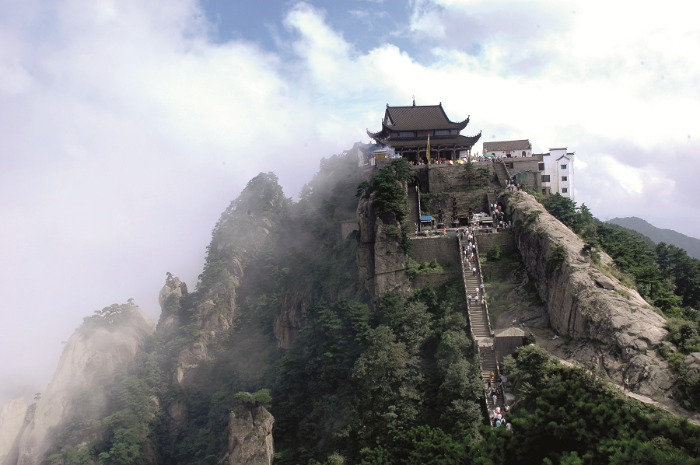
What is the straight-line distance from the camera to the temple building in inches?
2163

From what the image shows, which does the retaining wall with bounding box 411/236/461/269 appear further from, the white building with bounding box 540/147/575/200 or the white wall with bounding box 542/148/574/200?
the white wall with bounding box 542/148/574/200

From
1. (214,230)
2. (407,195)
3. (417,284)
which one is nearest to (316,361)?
(417,284)

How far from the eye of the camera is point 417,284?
124 feet

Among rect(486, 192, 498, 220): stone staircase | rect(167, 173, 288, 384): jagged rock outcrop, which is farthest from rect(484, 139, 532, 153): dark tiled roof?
rect(167, 173, 288, 384): jagged rock outcrop

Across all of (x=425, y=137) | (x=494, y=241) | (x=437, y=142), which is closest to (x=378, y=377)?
(x=494, y=241)

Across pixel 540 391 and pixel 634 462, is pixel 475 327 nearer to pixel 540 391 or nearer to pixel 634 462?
pixel 540 391

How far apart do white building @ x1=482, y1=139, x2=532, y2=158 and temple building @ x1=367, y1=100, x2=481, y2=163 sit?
293cm

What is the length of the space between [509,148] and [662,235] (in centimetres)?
9902

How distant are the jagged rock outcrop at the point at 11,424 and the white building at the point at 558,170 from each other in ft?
245

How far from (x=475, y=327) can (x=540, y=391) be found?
27.5 ft

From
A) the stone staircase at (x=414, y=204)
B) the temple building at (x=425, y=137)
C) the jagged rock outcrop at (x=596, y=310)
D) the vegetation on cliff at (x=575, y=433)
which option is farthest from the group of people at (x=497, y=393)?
the temple building at (x=425, y=137)

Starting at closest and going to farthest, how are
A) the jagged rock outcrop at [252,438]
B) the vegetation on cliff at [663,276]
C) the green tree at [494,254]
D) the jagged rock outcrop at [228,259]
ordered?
the vegetation on cliff at [663,276]
the green tree at [494,254]
the jagged rock outcrop at [252,438]
the jagged rock outcrop at [228,259]

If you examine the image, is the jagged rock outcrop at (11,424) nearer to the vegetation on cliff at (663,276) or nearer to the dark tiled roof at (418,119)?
the dark tiled roof at (418,119)

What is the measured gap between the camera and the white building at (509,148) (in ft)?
184
